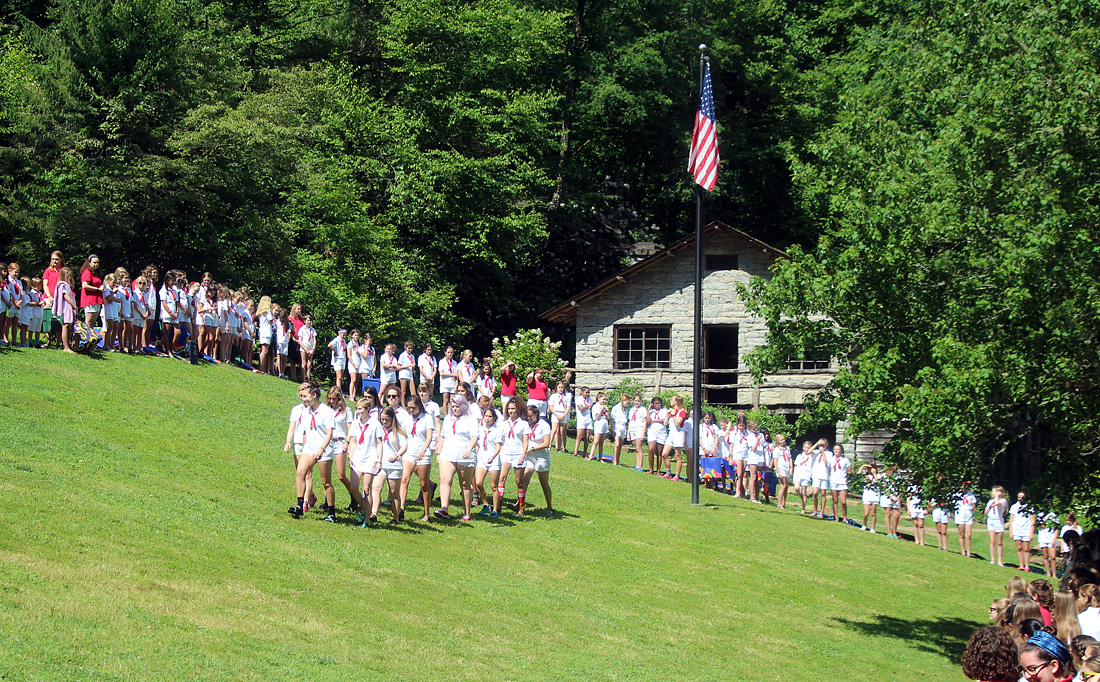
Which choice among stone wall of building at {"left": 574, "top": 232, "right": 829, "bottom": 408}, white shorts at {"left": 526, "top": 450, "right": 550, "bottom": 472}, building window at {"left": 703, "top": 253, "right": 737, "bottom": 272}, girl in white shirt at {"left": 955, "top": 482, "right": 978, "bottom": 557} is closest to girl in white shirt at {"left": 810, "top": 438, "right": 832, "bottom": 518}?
girl in white shirt at {"left": 955, "top": 482, "right": 978, "bottom": 557}

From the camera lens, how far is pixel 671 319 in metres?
35.3

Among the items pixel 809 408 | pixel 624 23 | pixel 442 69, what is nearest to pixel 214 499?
pixel 809 408

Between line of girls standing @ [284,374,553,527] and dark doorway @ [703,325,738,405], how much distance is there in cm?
1920

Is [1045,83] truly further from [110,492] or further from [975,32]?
[110,492]

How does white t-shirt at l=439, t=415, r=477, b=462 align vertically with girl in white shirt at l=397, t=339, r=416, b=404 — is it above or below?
below

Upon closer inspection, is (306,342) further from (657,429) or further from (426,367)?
(657,429)

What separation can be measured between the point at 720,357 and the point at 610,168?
11985 mm

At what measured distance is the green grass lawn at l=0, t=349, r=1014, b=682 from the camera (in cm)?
1004

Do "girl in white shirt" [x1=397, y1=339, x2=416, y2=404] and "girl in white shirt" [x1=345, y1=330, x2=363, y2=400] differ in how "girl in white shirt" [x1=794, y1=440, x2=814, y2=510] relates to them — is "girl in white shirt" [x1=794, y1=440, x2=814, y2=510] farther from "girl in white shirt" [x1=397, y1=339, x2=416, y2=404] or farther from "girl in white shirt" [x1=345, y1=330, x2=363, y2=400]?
"girl in white shirt" [x1=345, y1=330, x2=363, y2=400]

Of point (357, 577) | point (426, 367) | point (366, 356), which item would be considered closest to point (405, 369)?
point (426, 367)

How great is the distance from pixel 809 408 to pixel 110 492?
9.85m

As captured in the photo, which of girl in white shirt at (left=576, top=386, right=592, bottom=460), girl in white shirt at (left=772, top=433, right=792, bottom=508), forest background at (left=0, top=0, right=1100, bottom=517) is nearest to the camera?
forest background at (left=0, top=0, right=1100, bottom=517)

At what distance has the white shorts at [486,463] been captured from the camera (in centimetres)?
1695

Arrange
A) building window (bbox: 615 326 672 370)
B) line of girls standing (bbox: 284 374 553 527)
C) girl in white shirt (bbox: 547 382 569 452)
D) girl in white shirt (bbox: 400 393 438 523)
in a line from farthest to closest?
building window (bbox: 615 326 672 370), girl in white shirt (bbox: 547 382 569 452), girl in white shirt (bbox: 400 393 438 523), line of girls standing (bbox: 284 374 553 527)
